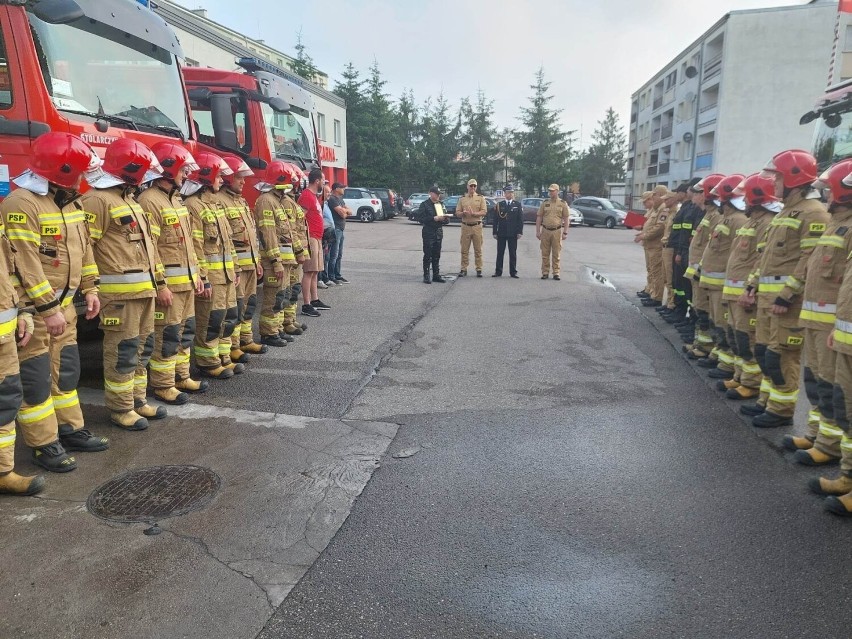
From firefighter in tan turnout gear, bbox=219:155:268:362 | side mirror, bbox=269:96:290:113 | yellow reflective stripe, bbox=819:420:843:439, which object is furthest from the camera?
side mirror, bbox=269:96:290:113

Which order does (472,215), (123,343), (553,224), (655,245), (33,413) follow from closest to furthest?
(33,413), (123,343), (655,245), (553,224), (472,215)

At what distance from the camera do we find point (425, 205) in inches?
491

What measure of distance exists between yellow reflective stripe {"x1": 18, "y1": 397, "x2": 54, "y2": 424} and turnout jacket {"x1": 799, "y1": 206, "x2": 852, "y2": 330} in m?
5.11

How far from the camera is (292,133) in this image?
10234 mm

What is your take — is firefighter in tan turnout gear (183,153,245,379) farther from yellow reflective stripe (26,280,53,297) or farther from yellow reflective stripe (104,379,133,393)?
yellow reflective stripe (26,280,53,297)

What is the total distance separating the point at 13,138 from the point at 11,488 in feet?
9.19

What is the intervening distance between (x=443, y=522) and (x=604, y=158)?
7988cm

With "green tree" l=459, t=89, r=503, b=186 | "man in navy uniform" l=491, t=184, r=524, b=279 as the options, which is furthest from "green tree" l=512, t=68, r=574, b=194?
"man in navy uniform" l=491, t=184, r=524, b=279

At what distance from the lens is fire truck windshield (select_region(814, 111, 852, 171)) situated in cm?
870

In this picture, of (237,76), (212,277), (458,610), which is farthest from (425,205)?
(458,610)

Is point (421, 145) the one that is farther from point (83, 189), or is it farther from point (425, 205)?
point (83, 189)

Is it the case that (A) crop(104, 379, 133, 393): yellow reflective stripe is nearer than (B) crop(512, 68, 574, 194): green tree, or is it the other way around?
(A) crop(104, 379, 133, 393): yellow reflective stripe

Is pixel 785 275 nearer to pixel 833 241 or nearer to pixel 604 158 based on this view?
pixel 833 241

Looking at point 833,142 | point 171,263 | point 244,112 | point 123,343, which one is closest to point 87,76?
point 171,263
